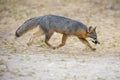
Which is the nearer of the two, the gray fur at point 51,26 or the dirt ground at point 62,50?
the dirt ground at point 62,50

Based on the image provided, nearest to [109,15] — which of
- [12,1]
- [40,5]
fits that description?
[40,5]

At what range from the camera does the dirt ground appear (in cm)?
889

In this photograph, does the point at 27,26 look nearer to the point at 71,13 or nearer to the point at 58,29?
the point at 58,29

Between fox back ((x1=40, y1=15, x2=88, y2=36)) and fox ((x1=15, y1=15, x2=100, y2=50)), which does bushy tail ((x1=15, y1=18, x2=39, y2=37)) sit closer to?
fox ((x1=15, y1=15, x2=100, y2=50))

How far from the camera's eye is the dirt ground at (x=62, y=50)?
8891 millimetres

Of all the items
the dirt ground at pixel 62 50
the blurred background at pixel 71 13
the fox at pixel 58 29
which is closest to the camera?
the dirt ground at pixel 62 50

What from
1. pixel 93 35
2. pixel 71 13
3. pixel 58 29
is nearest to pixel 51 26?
pixel 58 29

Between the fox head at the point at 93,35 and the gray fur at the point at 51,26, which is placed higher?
the gray fur at the point at 51,26

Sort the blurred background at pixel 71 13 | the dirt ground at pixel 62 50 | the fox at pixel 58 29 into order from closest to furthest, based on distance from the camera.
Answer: the dirt ground at pixel 62 50
the fox at pixel 58 29
the blurred background at pixel 71 13

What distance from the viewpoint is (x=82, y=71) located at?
9.14m

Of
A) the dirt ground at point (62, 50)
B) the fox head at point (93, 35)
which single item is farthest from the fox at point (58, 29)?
the dirt ground at point (62, 50)

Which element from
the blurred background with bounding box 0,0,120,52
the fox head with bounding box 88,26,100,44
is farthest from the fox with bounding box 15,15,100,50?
the blurred background with bounding box 0,0,120,52

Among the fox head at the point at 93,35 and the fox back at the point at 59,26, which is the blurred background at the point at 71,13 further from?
the fox back at the point at 59,26

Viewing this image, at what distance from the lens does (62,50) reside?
11664 mm
